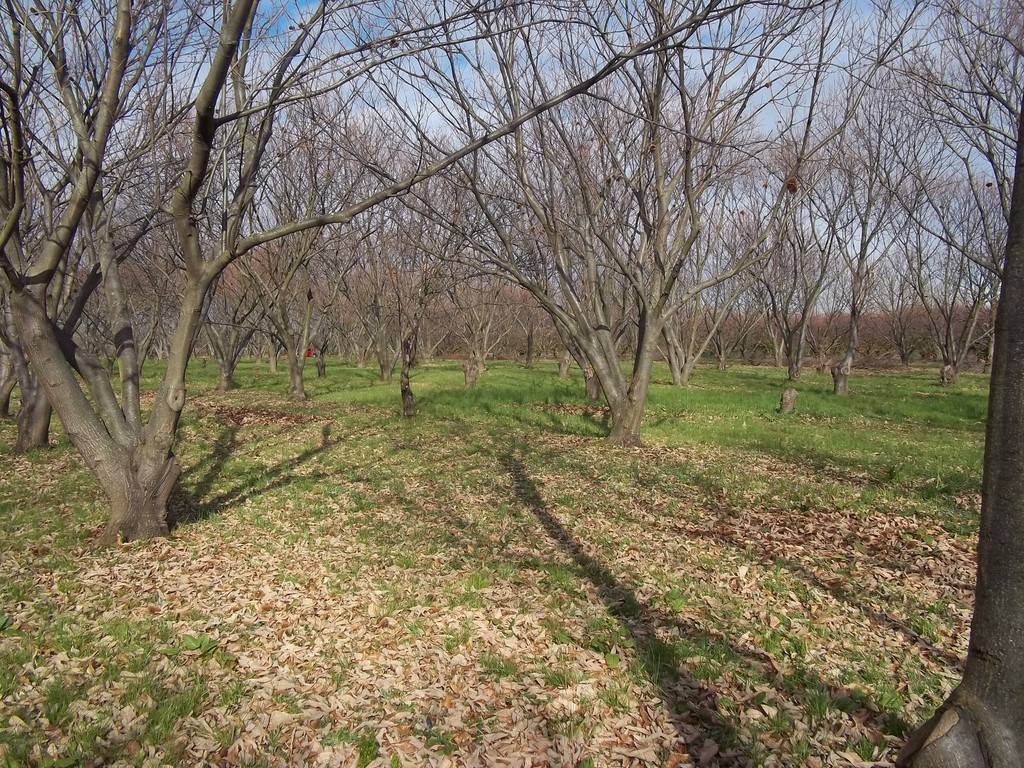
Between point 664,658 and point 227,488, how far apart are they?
6.32 m

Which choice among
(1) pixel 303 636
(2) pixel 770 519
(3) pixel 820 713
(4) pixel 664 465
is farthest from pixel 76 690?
(4) pixel 664 465

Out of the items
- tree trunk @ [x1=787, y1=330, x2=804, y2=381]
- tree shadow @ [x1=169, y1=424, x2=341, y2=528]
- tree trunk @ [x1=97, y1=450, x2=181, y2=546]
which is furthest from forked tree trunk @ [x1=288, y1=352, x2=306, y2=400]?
tree trunk @ [x1=787, y1=330, x2=804, y2=381]

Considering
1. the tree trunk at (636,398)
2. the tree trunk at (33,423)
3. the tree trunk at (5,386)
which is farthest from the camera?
the tree trunk at (5,386)

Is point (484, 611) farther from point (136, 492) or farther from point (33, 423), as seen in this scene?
point (33, 423)

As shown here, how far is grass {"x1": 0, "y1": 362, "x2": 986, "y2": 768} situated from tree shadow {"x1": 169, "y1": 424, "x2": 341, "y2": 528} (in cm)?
6

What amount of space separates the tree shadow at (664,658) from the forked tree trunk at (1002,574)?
112 centimetres

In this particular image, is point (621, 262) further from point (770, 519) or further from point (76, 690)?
point (76, 690)

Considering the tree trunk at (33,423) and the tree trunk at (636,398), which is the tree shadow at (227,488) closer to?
the tree trunk at (33,423)

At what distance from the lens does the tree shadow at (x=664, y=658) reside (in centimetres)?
335

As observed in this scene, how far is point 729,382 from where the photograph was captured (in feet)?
88.0

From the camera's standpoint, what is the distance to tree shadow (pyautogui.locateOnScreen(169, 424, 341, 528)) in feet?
23.0

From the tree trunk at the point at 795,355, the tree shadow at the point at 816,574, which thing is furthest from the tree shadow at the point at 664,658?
the tree trunk at the point at 795,355

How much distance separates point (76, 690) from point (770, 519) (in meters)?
6.55

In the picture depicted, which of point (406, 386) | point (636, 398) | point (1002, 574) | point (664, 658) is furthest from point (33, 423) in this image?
point (1002, 574)
